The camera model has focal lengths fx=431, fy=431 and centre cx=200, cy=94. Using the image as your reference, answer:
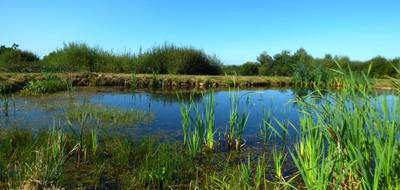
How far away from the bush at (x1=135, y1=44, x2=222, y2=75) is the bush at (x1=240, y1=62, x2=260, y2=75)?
23.5 ft

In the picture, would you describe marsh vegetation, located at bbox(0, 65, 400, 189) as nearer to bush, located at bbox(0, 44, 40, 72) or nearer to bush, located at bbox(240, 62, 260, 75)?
bush, located at bbox(0, 44, 40, 72)

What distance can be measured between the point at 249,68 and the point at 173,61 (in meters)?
10.7

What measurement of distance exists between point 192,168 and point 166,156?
33 cm

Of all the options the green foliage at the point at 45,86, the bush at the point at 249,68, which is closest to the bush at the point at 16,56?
the green foliage at the point at 45,86

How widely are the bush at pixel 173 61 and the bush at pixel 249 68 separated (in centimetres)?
716

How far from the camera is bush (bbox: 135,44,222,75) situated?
22.6 m

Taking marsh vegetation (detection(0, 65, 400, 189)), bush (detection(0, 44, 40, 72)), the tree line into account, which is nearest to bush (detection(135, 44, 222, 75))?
the tree line

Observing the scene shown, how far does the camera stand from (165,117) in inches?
363

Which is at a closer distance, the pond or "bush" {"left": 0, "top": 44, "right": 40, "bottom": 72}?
the pond

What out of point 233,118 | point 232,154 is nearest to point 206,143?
point 232,154

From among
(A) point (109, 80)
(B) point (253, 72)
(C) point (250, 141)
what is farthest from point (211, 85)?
(B) point (253, 72)

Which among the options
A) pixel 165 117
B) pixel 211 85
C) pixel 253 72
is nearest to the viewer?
pixel 165 117

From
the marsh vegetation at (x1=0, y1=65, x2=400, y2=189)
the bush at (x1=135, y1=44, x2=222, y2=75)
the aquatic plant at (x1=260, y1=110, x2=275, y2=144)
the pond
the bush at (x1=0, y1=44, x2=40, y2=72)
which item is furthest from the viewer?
the bush at (x1=135, y1=44, x2=222, y2=75)

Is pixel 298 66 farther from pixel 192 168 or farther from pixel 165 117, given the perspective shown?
pixel 192 168
